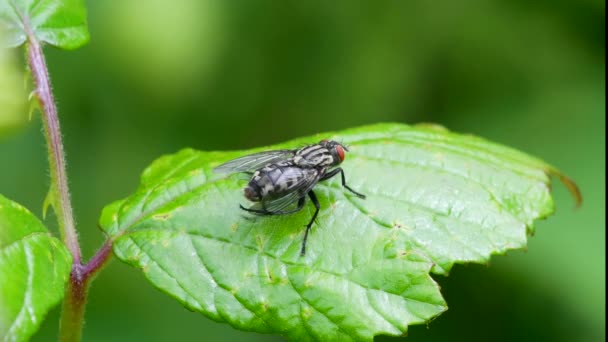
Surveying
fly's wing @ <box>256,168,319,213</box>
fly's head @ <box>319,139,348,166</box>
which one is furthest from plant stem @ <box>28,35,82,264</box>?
fly's head @ <box>319,139,348,166</box>

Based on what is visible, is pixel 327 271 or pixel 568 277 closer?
pixel 327 271

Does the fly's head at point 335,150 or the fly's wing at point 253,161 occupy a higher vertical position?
the fly's head at point 335,150

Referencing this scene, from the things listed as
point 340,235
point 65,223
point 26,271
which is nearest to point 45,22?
point 65,223

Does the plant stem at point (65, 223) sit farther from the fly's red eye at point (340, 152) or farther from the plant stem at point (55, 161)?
the fly's red eye at point (340, 152)

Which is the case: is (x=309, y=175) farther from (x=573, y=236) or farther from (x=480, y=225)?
(x=573, y=236)

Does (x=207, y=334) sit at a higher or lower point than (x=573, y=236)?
lower

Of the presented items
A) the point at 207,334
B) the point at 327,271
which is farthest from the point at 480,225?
the point at 207,334

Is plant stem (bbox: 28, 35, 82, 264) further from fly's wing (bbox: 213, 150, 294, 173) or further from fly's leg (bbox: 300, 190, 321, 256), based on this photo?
fly's leg (bbox: 300, 190, 321, 256)

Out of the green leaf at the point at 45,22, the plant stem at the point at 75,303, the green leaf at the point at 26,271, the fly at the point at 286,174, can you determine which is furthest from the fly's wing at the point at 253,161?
the green leaf at the point at 45,22
